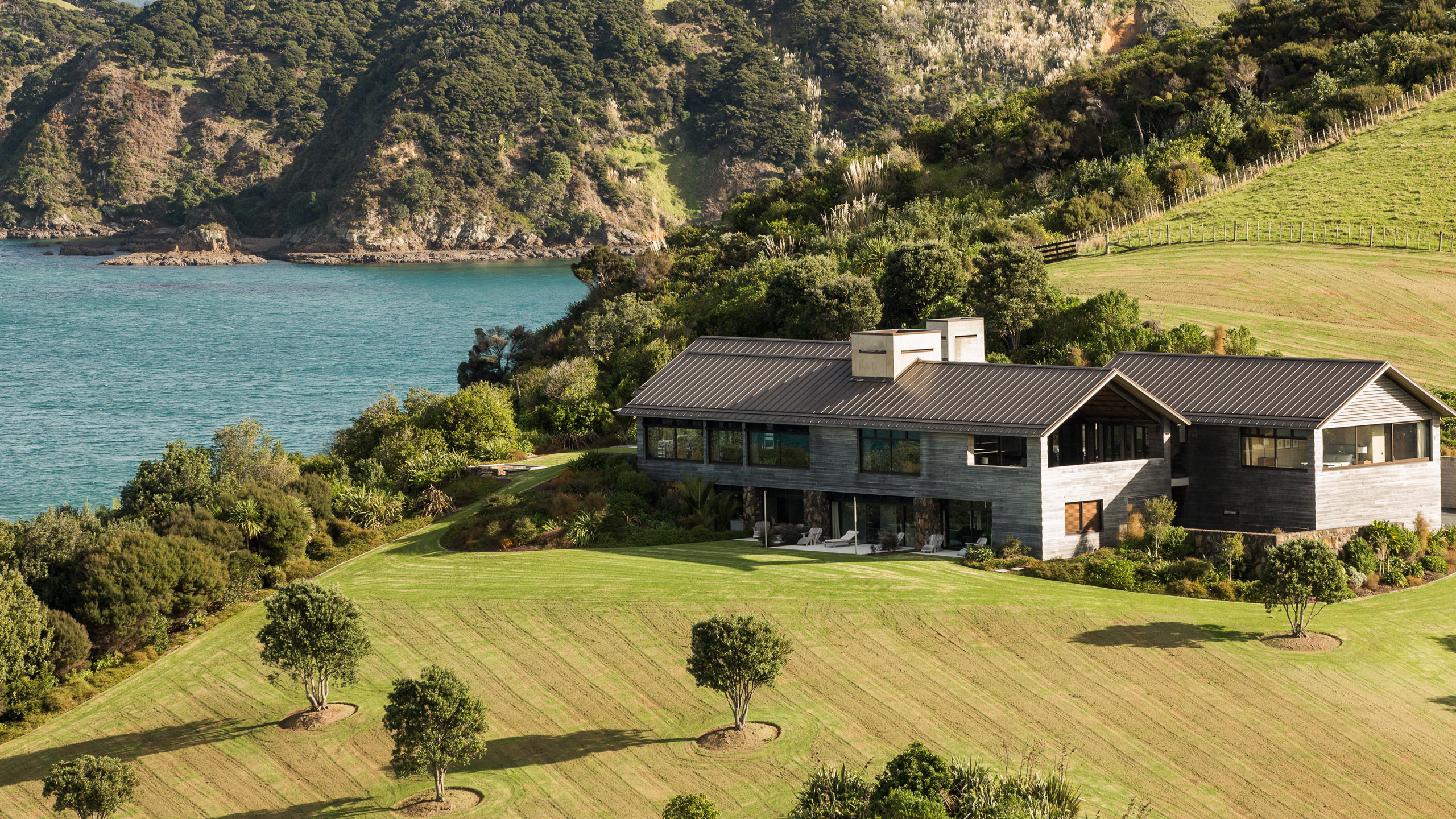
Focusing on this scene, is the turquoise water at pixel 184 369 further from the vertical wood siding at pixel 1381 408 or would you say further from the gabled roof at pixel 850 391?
the vertical wood siding at pixel 1381 408

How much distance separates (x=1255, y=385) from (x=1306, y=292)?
26064 millimetres

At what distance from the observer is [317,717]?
3569 centimetres

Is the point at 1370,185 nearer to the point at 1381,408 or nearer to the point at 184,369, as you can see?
the point at 1381,408

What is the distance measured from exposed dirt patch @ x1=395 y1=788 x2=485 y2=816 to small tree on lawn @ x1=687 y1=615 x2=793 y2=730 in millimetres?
5815

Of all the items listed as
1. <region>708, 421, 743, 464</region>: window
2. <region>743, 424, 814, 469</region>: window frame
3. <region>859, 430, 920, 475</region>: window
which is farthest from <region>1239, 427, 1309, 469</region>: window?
<region>708, 421, 743, 464</region>: window

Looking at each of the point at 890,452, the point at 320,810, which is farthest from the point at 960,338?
the point at 320,810

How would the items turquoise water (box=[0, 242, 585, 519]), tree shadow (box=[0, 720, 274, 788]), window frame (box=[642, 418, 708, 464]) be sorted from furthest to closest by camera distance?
turquoise water (box=[0, 242, 585, 519]), window frame (box=[642, 418, 708, 464]), tree shadow (box=[0, 720, 274, 788])

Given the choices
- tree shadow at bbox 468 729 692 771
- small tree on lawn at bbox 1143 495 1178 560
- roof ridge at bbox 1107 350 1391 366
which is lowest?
tree shadow at bbox 468 729 692 771

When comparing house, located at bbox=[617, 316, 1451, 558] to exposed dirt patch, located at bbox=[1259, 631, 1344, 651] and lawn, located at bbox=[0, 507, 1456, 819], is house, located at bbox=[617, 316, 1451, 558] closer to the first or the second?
lawn, located at bbox=[0, 507, 1456, 819]

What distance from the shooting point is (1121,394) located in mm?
46125

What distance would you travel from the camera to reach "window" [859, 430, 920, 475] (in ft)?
153

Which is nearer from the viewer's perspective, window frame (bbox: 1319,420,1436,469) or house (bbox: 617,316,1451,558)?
house (bbox: 617,316,1451,558)

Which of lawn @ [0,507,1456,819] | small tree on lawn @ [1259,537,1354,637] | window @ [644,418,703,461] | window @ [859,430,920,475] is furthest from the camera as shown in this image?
window @ [644,418,703,461]

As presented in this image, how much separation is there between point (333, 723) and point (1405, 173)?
75.5 metres
